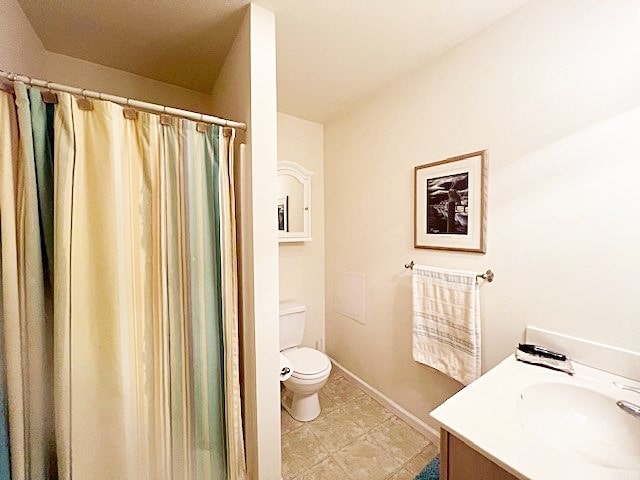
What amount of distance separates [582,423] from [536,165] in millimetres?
1023

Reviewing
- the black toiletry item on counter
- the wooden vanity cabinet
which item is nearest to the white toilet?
the wooden vanity cabinet

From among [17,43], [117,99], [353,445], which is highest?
[17,43]

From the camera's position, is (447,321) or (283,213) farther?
(283,213)

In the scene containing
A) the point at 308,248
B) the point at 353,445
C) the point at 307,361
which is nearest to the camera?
the point at 353,445

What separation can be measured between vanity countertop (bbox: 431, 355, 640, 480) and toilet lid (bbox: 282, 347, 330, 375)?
107cm

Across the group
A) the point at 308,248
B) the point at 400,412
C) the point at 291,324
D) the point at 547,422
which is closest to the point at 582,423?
the point at 547,422

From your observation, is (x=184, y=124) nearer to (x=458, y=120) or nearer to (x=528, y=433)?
(x=458, y=120)

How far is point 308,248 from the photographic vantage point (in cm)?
245

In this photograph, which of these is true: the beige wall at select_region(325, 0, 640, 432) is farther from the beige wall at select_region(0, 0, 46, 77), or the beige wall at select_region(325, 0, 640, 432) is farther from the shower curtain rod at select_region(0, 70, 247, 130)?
the beige wall at select_region(0, 0, 46, 77)

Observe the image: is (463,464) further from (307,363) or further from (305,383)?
(307,363)

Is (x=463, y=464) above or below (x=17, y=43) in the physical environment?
below

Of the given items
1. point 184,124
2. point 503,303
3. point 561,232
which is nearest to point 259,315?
point 184,124

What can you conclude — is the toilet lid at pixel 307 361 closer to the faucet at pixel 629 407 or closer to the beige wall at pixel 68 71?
the faucet at pixel 629 407

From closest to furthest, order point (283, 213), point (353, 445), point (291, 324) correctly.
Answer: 1. point (353, 445)
2. point (291, 324)
3. point (283, 213)
